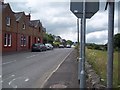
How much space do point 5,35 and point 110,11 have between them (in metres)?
39.2

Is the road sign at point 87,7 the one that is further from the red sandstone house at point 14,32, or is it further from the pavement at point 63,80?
the red sandstone house at point 14,32

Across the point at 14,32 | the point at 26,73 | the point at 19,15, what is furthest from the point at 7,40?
the point at 26,73

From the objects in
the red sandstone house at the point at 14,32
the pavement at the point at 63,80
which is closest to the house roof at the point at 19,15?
the red sandstone house at the point at 14,32

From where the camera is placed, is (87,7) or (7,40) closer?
(87,7)

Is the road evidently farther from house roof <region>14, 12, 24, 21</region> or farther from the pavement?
house roof <region>14, 12, 24, 21</region>

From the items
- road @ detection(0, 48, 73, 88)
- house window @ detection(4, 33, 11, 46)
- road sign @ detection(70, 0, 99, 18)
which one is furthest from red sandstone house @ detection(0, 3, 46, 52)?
road sign @ detection(70, 0, 99, 18)

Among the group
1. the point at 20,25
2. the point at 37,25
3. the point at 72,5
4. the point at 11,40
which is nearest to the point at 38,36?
the point at 37,25

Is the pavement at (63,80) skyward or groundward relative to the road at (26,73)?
skyward

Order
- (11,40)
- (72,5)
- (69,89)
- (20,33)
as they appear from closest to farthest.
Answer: (72,5)
(69,89)
(11,40)
(20,33)

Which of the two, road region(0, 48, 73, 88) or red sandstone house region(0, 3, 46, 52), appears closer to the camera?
road region(0, 48, 73, 88)

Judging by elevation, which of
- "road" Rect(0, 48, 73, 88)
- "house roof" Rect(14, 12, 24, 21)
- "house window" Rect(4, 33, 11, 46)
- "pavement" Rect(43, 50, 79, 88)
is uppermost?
"house roof" Rect(14, 12, 24, 21)

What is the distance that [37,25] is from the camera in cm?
6925

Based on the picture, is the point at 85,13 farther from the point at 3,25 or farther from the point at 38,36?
the point at 38,36

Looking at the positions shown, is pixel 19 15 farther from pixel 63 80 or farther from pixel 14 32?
pixel 63 80
